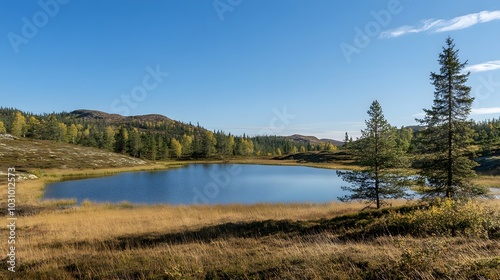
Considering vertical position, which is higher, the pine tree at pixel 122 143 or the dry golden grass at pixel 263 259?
the pine tree at pixel 122 143

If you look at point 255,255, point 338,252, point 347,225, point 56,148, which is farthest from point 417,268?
point 56,148

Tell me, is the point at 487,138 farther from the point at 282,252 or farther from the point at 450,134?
the point at 282,252

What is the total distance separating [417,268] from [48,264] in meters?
10.7

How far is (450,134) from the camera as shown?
64.1ft

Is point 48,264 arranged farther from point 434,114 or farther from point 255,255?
point 434,114

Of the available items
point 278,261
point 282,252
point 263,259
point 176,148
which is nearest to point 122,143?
point 176,148

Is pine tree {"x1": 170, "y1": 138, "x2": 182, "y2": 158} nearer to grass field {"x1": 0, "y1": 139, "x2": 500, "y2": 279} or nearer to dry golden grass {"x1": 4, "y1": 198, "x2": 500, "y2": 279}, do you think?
grass field {"x1": 0, "y1": 139, "x2": 500, "y2": 279}

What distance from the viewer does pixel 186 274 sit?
738cm

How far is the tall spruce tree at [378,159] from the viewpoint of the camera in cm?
2105

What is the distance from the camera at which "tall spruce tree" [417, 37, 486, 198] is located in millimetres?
19281

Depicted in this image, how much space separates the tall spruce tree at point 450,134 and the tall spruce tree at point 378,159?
7.18 feet

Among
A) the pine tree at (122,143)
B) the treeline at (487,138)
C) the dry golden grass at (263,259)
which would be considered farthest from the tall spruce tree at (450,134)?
the pine tree at (122,143)

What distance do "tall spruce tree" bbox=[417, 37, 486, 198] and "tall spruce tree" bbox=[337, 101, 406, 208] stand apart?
2189 millimetres

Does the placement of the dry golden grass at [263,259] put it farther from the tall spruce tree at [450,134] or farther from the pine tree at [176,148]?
the pine tree at [176,148]
